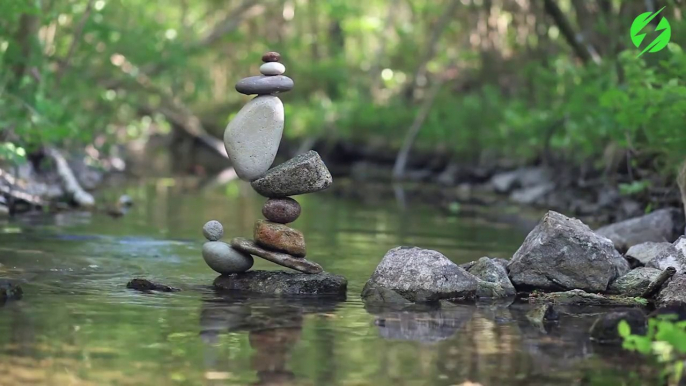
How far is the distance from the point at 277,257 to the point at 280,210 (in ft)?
1.34

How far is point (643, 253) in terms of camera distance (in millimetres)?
10094

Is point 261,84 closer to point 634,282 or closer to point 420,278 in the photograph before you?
point 420,278

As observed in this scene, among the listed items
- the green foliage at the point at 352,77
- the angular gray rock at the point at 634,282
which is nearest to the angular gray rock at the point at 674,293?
the angular gray rock at the point at 634,282

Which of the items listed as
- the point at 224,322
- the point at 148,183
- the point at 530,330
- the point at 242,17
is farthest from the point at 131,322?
the point at 242,17

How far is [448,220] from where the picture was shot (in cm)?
1645

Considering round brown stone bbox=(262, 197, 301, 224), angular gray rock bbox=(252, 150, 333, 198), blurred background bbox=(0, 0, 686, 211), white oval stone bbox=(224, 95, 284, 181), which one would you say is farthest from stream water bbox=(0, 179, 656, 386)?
blurred background bbox=(0, 0, 686, 211)

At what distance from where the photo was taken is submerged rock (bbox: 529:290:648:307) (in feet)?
28.0

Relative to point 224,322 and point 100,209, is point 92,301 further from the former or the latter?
point 100,209

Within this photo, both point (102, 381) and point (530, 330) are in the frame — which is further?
point (530, 330)

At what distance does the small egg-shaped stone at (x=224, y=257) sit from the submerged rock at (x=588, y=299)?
2.49 meters

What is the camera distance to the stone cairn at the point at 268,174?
9.01 m

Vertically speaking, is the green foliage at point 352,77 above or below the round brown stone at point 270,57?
→ above

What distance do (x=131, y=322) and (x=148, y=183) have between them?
16256 mm

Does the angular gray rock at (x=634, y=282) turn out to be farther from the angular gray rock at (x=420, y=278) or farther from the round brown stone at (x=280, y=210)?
the round brown stone at (x=280, y=210)
